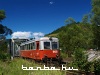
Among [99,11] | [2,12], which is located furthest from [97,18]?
[2,12]

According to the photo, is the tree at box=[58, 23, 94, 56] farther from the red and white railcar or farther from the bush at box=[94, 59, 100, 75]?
the bush at box=[94, 59, 100, 75]

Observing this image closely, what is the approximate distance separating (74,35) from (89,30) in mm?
4571

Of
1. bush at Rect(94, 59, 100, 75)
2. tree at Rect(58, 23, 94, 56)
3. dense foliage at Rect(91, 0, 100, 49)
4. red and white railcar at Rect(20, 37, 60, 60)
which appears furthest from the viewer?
dense foliage at Rect(91, 0, 100, 49)

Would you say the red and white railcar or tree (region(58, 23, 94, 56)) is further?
tree (region(58, 23, 94, 56))

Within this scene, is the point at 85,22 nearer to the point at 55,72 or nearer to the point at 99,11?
the point at 99,11

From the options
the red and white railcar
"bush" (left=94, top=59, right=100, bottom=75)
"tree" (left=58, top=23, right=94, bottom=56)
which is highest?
"tree" (left=58, top=23, right=94, bottom=56)

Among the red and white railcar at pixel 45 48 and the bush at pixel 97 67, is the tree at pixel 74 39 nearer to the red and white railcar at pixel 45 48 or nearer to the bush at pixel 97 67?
the red and white railcar at pixel 45 48

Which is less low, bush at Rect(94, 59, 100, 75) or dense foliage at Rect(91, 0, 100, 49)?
dense foliage at Rect(91, 0, 100, 49)

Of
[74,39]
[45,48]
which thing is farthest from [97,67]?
[74,39]

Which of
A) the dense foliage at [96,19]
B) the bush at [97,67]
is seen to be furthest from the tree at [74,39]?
the bush at [97,67]

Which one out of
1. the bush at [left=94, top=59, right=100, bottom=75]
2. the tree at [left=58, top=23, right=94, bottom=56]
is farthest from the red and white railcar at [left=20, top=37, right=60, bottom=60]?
the tree at [left=58, top=23, right=94, bottom=56]

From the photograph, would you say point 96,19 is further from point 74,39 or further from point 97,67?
point 97,67

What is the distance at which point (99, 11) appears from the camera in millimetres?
47500

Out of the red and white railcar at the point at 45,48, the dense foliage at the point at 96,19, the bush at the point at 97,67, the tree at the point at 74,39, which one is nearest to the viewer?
the bush at the point at 97,67
